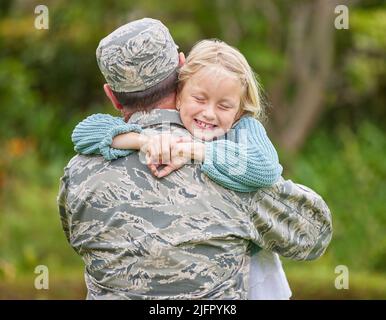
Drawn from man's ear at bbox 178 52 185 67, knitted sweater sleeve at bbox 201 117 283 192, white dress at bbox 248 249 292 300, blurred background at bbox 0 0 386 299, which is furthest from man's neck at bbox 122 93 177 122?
blurred background at bbox 0 0 386 299

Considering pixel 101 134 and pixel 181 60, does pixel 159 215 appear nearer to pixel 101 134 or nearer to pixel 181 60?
pixel 101 134

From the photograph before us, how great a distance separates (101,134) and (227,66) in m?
0.47

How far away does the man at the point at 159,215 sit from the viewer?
3.13m

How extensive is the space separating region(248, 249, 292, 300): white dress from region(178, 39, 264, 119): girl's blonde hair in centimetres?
49

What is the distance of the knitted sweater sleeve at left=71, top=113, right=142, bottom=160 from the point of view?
323cm

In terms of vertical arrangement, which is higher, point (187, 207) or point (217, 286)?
point (187, 207)

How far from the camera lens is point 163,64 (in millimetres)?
3268

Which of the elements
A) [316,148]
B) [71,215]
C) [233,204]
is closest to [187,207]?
[233,204]

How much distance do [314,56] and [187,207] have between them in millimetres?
10188

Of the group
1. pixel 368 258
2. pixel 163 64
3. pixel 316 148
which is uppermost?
pixel 163 64

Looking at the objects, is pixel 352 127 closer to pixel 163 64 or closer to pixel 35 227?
pixel 35 227
